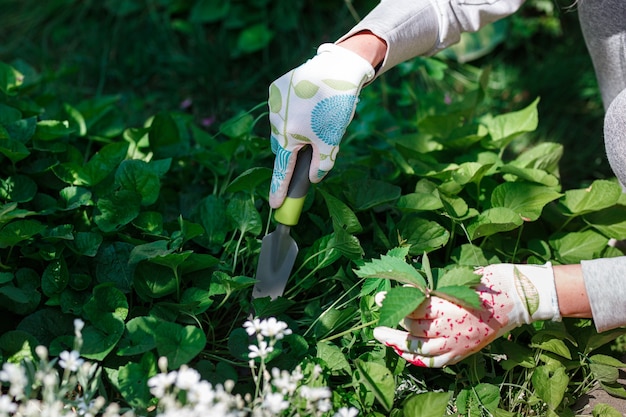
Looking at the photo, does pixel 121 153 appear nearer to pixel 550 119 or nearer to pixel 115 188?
pixel 115 188

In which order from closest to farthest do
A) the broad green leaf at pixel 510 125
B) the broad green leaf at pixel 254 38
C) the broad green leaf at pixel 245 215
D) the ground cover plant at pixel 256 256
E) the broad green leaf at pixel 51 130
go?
1. the ground cover plant at pixel 256 256
2. the broad green leaf at pixel 245 215
3. the broad green leaf at pixel 51 130
4. the broad green leaf at pixel 510 125
5. the broad green leaf at pixel 254 38

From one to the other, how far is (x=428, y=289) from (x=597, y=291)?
0.25 meters

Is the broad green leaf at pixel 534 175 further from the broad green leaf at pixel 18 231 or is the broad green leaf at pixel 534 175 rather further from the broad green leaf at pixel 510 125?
the broad green leaf at pixel 18 231

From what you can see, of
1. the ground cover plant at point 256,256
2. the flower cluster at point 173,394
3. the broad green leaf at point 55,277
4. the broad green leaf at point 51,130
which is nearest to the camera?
the flower cluster at point 173,394

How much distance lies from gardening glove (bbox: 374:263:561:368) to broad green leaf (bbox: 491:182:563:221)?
0.25 metres

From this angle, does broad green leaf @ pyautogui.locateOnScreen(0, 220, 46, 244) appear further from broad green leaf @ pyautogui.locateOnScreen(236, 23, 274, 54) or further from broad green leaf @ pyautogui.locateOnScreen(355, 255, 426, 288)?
broad green leaf @ pyautogui.locateOnScreen(236, 23, 274, 54)

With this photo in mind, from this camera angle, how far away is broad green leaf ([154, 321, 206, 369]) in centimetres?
98

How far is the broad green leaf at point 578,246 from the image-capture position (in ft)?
4.35

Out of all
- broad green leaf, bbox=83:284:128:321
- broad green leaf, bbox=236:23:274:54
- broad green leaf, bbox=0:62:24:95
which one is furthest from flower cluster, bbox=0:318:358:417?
broad green leaf, bbox=236:23:274:54

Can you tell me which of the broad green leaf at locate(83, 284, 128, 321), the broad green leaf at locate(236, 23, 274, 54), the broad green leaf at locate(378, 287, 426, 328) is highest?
the broad green leaf at locate(378, 287, 426, 328)

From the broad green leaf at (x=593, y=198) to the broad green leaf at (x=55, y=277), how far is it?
36.1 inches

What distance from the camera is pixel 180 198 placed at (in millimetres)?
1430

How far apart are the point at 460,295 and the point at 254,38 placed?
151 centimetres

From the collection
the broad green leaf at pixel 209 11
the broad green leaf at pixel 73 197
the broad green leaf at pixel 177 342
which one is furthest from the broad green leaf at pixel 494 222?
the broad green leaf at pixel 209 11
